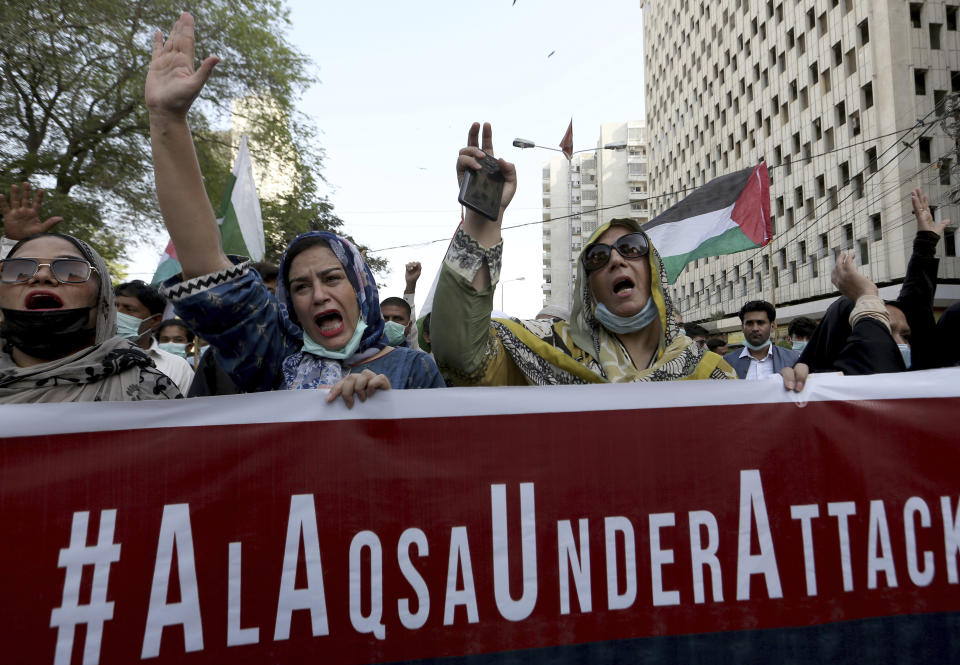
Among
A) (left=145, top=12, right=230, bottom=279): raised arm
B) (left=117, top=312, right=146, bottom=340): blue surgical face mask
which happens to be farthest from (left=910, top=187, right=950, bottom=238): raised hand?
(left=117, top=312, right=146, bottom=340): blue surgical face mask

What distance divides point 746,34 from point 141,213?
3695 cm

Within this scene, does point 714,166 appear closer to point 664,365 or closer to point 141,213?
point 141,213

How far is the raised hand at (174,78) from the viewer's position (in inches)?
68.9

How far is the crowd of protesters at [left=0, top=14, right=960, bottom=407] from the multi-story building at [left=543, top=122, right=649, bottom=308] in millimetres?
71410

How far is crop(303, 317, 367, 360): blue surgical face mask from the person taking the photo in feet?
7.08

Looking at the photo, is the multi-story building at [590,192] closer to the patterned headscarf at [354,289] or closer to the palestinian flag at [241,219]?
the palestinian flag at [241,219]

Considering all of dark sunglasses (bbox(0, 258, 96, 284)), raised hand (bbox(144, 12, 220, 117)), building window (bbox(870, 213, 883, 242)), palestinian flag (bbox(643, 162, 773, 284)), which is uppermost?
building window (bbox(870, 213, 883, 242))

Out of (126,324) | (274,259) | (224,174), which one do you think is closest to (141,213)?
(224,174)

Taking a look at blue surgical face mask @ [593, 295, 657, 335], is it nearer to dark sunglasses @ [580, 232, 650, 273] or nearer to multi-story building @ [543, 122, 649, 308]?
dark sunglasses @ [580, 232, 650, 273]

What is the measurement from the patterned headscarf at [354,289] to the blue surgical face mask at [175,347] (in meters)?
2.88

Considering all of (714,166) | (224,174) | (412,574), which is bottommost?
(412,574)

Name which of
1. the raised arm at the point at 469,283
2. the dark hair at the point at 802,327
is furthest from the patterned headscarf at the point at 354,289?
the dark hair at the point at 802,327

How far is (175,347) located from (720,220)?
4567 millimetres

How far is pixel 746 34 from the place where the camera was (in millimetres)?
40844
